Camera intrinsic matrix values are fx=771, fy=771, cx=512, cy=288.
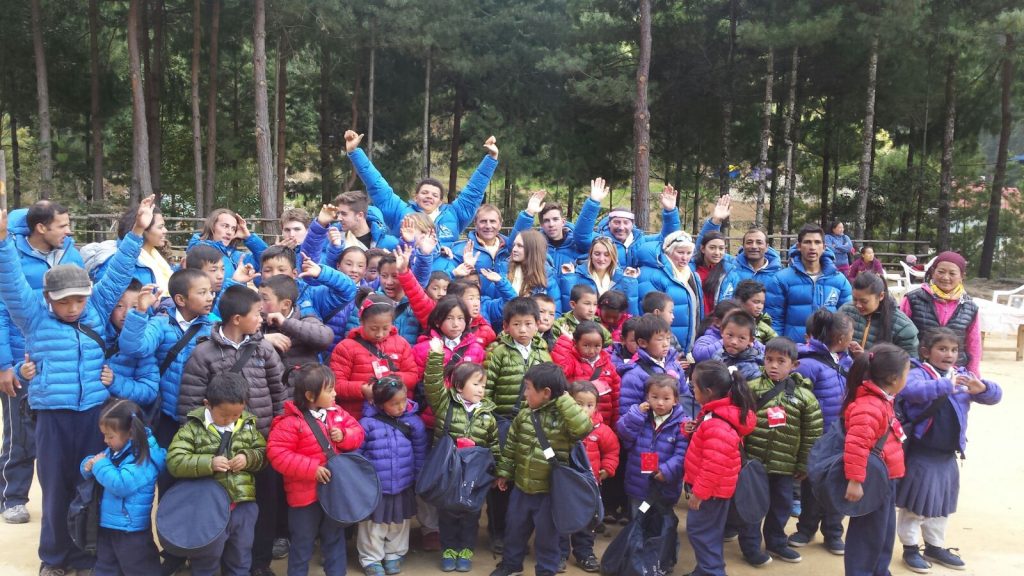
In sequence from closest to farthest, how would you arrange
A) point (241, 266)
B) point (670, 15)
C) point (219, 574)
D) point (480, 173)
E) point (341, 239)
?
1. point (219, 574)
2. point (241, 266)
3. point (341, 239)
4. point (480, 173)
5. point (670, 15)

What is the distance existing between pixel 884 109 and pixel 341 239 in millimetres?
20598

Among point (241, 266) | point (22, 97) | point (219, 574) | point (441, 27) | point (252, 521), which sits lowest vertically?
point (219, 574)

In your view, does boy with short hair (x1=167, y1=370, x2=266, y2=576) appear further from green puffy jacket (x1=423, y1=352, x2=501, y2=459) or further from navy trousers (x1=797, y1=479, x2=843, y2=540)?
navy trousers (x1=797, y1=479, x2=843, y2=540)

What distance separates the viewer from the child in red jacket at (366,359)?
12.7 ft

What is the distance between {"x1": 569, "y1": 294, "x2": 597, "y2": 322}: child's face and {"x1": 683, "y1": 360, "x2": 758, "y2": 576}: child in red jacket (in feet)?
3.48

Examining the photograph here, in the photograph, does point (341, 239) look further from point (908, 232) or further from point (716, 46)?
point (908, 232)

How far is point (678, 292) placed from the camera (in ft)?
17.2

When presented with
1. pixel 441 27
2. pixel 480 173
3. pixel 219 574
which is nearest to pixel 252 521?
pixel 219 574

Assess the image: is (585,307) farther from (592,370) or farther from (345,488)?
(345,488)

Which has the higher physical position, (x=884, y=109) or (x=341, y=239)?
(x=884, y=109)

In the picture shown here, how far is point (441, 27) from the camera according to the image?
65.9 feet

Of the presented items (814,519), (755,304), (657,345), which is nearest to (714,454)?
(657,345)

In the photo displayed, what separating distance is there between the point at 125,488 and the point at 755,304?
11.5ft

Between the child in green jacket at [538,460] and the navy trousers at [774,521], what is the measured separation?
1033 mm
